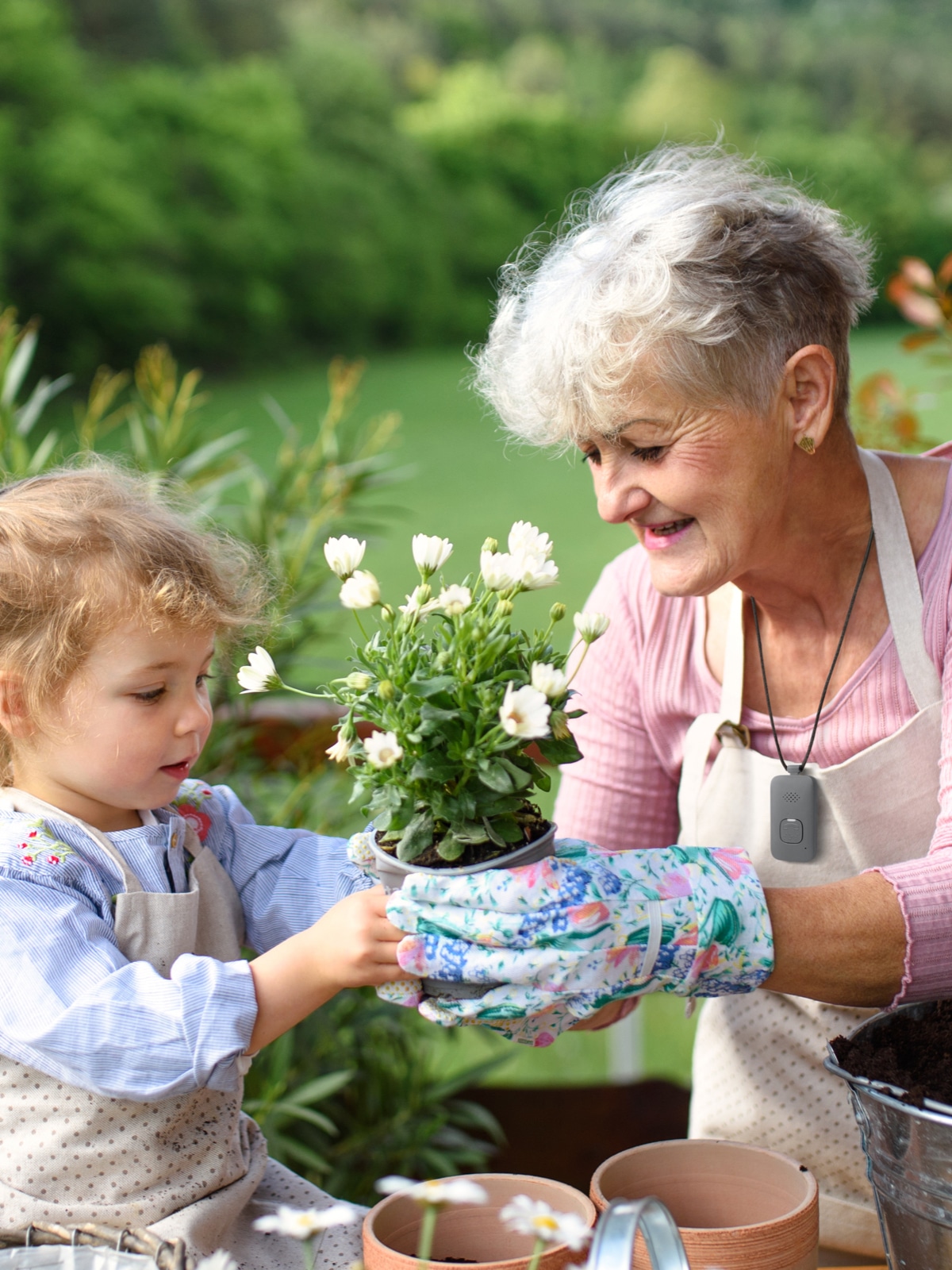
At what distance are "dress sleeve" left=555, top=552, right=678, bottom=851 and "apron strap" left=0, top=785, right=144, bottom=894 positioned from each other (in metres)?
0.64

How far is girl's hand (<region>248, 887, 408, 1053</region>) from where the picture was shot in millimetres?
1087

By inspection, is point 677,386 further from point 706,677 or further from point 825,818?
point 825,818

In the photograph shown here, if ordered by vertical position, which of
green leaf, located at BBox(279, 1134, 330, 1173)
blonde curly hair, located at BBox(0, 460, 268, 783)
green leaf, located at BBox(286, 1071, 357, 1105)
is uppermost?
blonde curly hair, located at BBox(0, 460, 268, 783)

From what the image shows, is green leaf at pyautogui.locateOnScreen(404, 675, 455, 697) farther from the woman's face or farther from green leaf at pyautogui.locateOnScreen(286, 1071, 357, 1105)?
green leaf at pyautogui.locateOnScreen(286, 1071, 357, 1105)

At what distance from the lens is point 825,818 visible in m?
1.54

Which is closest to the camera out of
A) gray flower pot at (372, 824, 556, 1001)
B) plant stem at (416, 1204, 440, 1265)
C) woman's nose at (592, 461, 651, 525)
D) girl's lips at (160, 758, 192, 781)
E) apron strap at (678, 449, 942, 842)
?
plant stem at (416, 1204, 440, 1265)

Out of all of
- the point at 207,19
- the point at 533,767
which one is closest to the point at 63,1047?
the point at 533,767

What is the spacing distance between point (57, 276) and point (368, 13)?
1.48 meters

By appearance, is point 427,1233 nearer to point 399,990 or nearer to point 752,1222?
point 399,990

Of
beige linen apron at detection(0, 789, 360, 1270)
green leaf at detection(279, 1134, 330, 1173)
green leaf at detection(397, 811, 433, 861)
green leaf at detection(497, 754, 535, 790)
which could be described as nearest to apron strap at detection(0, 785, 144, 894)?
beige linen apron at detection(0, 789, 360, 1270)

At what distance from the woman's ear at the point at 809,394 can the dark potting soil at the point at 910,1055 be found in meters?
0.64

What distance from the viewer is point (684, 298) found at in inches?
52.0

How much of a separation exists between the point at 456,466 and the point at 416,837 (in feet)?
11.2

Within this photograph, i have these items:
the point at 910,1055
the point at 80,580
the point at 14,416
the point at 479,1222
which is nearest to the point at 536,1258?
the point at 479,1222
